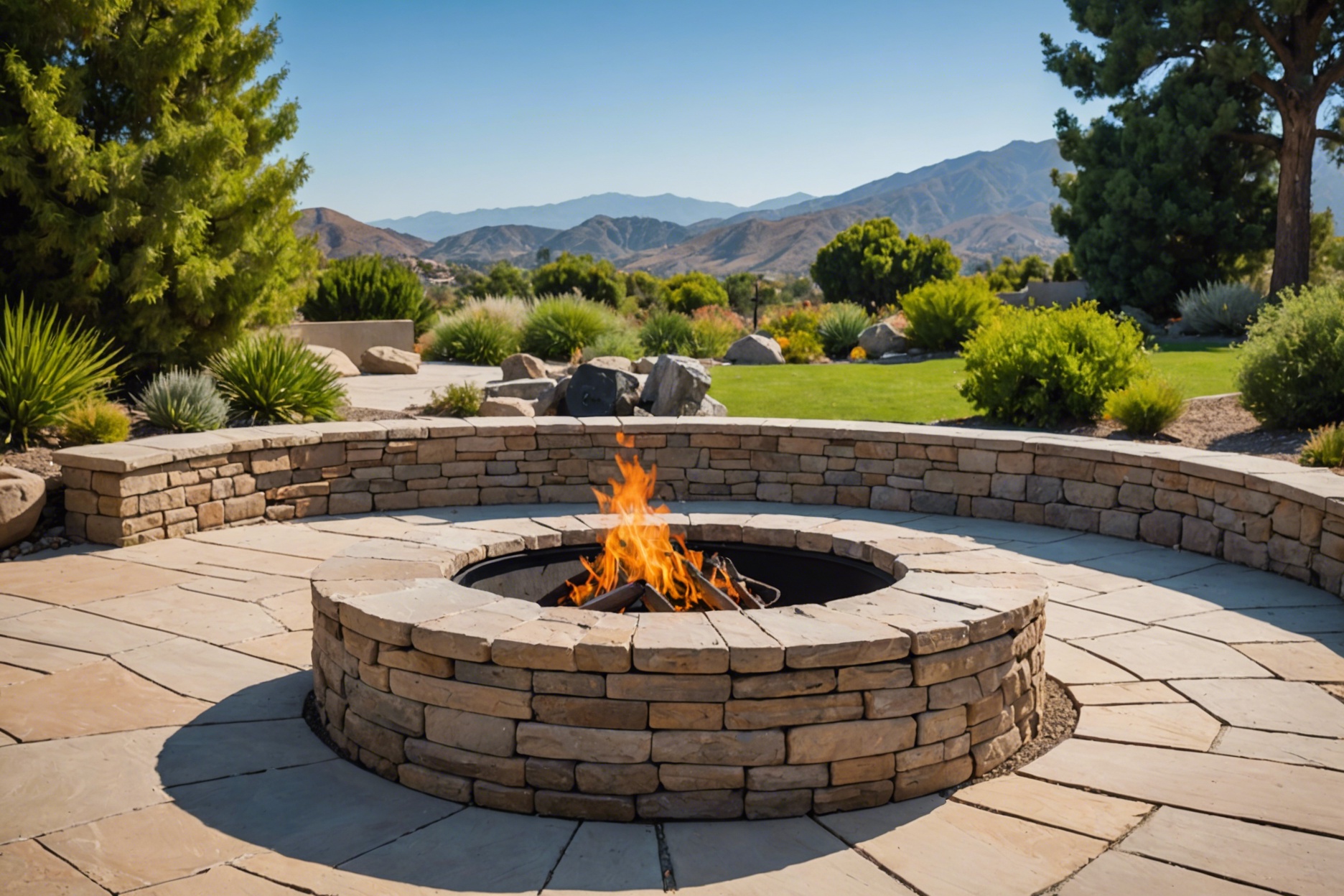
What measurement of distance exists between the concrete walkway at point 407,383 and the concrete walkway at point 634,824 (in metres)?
5.57

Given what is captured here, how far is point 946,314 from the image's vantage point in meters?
15.1

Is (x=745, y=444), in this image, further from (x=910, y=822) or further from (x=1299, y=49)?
(x=1299, y=49)

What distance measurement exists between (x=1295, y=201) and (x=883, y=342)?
9.06 meters

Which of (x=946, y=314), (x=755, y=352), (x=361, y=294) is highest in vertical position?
(x=361, y=294)

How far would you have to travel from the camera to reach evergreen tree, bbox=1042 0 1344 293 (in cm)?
1812

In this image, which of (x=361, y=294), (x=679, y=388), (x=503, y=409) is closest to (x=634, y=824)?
(x=679, y=388)

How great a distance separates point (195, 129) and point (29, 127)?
1.23 metres

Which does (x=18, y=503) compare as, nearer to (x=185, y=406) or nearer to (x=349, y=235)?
(x=185, y=406)

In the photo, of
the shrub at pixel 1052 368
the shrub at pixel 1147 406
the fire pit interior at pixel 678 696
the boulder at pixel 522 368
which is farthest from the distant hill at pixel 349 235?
the fire pit interior at pixel 678 696

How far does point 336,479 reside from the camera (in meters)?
6.47

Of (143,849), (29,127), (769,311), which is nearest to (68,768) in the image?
(143,849)

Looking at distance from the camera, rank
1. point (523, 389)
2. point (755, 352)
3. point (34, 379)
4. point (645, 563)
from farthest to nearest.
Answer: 1. point (755, 352)
2. point (523, 389)
3. point (34, 379)
4. point (645, 563)

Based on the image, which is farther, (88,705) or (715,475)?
A: (715,475)

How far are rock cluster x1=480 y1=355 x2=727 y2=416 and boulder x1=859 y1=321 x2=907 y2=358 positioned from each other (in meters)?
7.42
